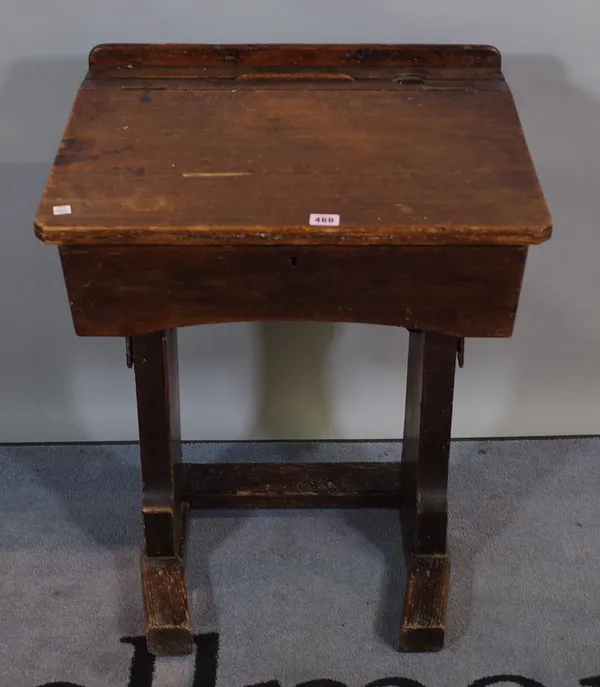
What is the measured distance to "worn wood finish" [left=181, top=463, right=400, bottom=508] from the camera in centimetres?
191

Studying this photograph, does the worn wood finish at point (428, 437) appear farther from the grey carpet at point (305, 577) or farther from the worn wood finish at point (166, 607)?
the worn wood finish at point (166, 607)

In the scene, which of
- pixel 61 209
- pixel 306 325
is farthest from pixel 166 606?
pixel 61 209

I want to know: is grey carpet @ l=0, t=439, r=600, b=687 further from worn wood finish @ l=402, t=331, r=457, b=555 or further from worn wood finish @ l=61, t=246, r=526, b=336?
worn wood finish @ l=61, t=246, r=526, b=336

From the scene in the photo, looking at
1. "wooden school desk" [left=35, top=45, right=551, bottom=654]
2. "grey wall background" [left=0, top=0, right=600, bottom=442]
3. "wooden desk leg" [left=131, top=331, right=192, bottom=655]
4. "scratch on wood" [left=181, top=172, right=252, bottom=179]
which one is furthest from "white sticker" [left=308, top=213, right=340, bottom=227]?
"grey wall background" [left=0, top=0, right=600, bottom=442]

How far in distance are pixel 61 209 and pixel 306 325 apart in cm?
79

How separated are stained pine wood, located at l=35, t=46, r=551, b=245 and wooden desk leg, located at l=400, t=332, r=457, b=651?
0.97 feet

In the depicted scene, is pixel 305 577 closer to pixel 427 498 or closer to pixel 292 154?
pixel 427 498

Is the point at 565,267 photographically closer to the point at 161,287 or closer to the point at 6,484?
the point at 161,287

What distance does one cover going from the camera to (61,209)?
128 centimetres

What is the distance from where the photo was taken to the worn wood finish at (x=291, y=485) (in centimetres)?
191

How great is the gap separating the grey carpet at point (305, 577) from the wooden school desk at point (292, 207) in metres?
0.09

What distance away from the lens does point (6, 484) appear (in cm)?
206

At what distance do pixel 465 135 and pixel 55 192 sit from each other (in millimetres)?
544

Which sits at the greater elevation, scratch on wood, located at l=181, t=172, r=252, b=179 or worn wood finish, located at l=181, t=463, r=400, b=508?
scratch on wood, located at l=181, t=172, r=252, b=179
